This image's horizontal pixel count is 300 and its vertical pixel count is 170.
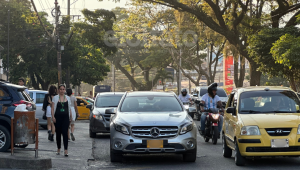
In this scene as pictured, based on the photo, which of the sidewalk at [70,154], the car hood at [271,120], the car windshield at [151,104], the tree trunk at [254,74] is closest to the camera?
the car hood at [271,120]

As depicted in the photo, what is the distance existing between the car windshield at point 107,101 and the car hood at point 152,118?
7177 mm

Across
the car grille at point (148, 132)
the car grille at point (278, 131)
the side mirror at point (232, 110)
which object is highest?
the side mirror at point (232, 110)

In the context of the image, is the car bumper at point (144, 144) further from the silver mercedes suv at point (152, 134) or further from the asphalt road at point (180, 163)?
the asphalt road at point (180, 163)

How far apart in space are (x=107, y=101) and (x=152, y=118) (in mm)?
8083

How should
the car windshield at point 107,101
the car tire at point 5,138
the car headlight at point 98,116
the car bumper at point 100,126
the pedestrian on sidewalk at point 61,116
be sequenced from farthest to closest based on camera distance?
the car windshield at point 107,101 → the car headlight at point 98,116 → the car bumper at point 100,126 → the car tire at point 5,138 → the pedestrian on sidewalk at point 61,116

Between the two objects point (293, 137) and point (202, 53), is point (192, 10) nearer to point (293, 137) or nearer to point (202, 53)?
point (293, 137)

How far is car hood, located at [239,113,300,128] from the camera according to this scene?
30.3 feet

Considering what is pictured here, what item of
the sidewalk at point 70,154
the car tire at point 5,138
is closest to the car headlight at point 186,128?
the sidewalk at point 70,154

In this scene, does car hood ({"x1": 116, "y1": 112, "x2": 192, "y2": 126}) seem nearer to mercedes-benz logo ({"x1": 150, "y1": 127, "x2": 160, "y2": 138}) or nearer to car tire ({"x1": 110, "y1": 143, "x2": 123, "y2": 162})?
mercedes-benz logo ({"x1": 150, "y1": 127, "x2": 160, "y2": 138})

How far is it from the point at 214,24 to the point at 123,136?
19.9m

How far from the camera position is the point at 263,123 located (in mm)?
9289

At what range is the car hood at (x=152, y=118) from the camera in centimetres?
983

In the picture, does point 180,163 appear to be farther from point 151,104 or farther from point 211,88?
point 211,88

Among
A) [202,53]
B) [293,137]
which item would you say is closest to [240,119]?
[293,137]
